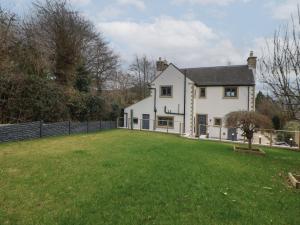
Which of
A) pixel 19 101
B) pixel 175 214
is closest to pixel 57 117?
pixel 19 101

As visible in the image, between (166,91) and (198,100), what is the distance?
3399 mm

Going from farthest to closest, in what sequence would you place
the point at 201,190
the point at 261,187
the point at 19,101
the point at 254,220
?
the point at 19,101 < the point at 261,187 < the point at 201,190 < the point at 254,220

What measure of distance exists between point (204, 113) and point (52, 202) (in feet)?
73.0

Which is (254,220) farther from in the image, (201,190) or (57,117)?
(57,117)

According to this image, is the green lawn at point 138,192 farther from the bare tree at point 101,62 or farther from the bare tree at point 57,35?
the bare tree at point 101,62

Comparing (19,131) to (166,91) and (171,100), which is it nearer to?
(171,100)

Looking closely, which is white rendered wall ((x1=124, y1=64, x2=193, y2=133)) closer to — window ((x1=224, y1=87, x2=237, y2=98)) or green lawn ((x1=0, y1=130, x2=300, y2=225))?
window ((x1=224, y1=87, x2=237, y2=98))

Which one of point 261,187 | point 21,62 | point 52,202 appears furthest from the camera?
point 21,62

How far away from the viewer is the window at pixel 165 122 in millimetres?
26234

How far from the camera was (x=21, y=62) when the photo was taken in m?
17.0

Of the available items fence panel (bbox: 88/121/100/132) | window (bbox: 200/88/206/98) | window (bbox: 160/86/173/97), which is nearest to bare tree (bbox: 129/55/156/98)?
window (bbox: 160/86/173/97)

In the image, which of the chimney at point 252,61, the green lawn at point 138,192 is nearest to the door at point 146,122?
the chimney at point 252,61

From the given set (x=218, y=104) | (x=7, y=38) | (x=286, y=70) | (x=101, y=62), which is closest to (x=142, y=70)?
(x=101, y=62)

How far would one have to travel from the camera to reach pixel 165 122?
26.5 meters
